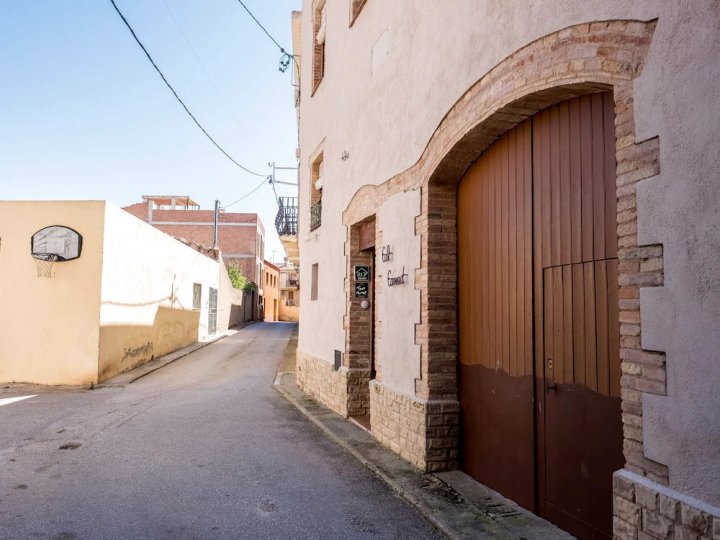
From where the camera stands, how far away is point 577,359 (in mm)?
3641

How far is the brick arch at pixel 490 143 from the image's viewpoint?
2.84 metres

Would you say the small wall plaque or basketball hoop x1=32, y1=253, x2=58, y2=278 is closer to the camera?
the small wall plaque

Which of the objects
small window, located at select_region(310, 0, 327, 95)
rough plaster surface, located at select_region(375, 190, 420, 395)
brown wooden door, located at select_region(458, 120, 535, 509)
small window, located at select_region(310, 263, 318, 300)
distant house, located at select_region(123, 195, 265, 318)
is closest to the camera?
brown wooden door, located at select_region(458, 120, 535, 509)

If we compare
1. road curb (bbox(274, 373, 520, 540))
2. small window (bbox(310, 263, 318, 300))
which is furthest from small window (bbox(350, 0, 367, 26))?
road curb (bbox(274, 373, 520, 540))

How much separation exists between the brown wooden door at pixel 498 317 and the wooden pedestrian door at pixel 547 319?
0.04 ft

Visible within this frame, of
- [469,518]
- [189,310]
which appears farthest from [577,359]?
[189,310]

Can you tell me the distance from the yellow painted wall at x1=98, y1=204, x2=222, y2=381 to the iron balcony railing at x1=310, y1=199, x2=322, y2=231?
4342 millimetres

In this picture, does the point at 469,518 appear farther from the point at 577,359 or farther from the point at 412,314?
the point at 412,314

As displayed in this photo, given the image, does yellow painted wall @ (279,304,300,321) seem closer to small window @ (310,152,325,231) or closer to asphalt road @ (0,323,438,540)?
small window @ (310,152,325,231)

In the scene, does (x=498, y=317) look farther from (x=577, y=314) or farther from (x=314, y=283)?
(x=314, y=283)

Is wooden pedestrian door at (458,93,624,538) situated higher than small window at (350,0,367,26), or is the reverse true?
small window at (350,0,367,26)

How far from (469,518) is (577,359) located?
1438 mm

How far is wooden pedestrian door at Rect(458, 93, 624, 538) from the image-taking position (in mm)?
3422

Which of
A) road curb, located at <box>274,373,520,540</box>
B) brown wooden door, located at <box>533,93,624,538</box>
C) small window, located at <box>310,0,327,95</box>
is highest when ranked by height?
small window, located at <box>310,0,327,95</box>
